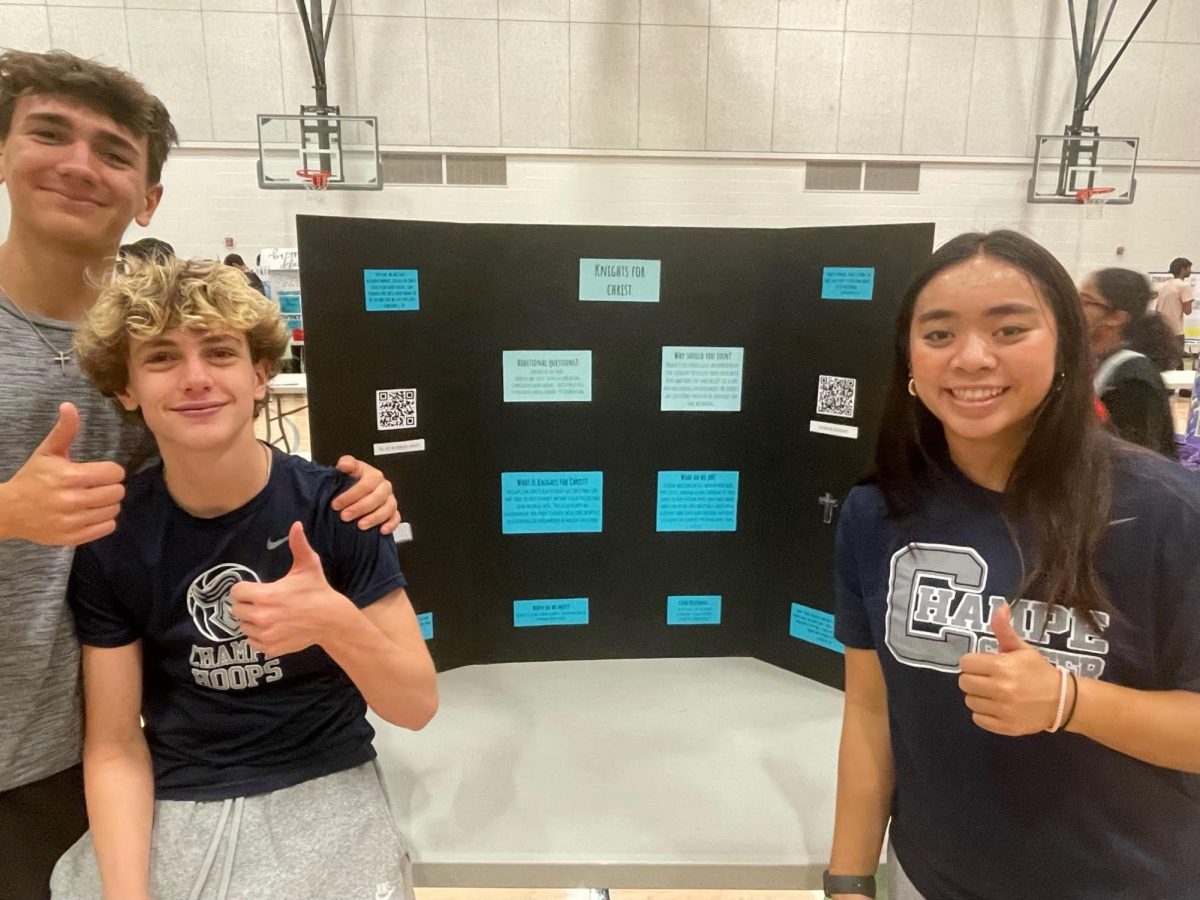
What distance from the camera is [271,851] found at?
1.12m

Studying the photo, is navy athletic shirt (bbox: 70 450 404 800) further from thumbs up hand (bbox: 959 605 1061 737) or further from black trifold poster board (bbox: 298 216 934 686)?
thumbs up hand (bbox: 959 605 1061 737)

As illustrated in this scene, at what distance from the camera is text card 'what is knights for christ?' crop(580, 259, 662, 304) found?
1759 mm

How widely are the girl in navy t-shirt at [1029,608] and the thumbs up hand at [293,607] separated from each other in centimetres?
82

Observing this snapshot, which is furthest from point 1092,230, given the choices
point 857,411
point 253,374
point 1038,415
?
point 253,374

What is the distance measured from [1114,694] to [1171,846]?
26 centimetres

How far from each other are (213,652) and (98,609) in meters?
0.19

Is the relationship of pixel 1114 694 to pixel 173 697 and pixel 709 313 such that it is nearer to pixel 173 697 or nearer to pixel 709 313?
pixel 709 313

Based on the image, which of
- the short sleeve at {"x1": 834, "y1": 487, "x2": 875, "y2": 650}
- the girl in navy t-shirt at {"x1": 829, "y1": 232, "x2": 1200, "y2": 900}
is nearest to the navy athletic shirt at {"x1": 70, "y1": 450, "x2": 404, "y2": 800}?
the short sleeve at {"x1": 834, "y1": 487, "x2": 875, "y2": 650}

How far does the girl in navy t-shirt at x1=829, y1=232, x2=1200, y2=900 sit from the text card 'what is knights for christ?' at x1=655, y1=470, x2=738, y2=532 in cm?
78

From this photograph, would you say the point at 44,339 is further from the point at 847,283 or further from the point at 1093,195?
the point at 1093,195

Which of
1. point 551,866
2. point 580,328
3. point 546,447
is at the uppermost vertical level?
point 580,328

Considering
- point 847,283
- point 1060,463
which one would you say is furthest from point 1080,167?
point 1060,463

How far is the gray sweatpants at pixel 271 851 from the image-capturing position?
110cm

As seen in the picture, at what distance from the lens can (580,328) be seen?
1789mm
